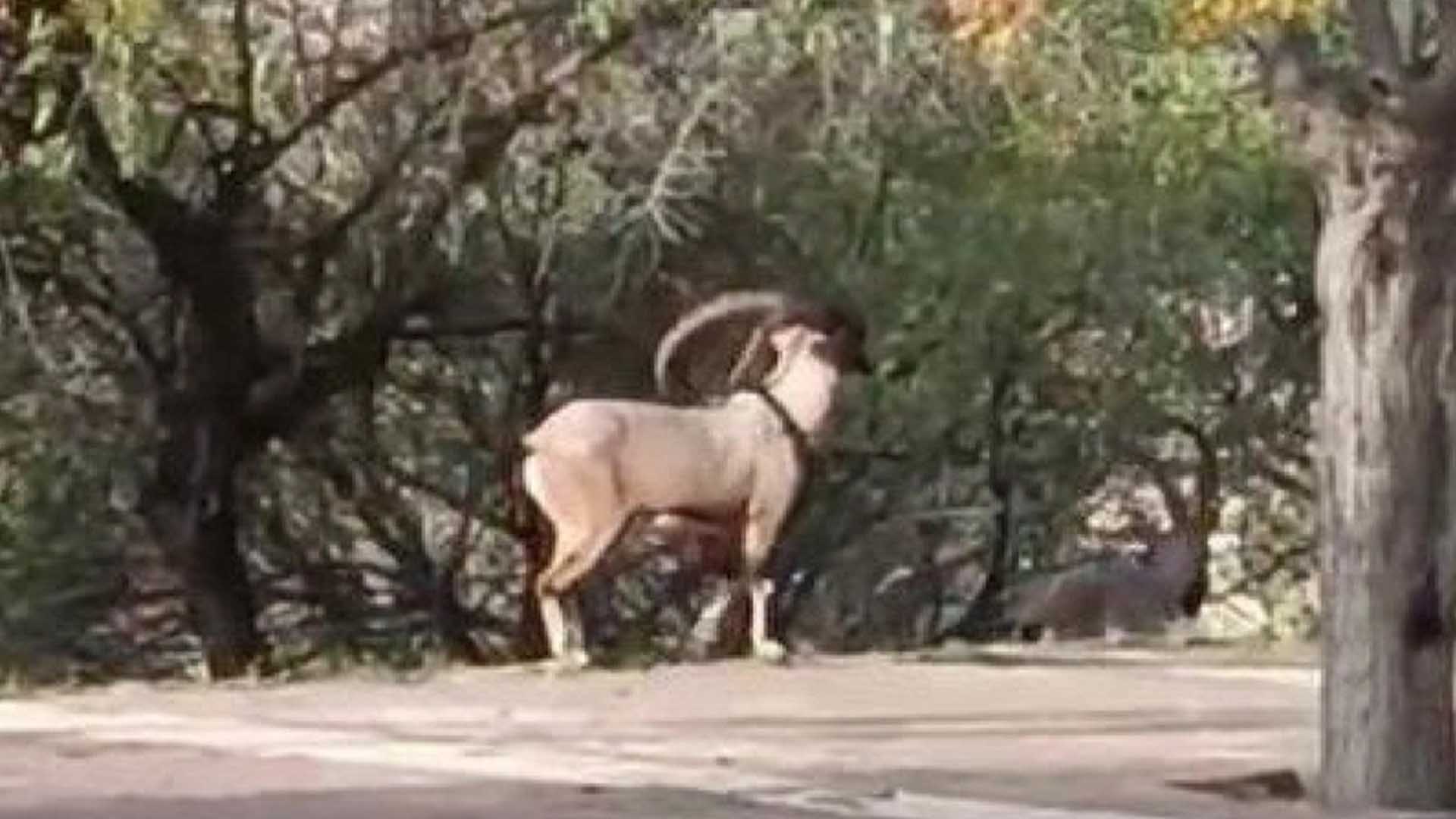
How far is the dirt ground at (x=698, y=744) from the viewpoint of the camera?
46.8 ft

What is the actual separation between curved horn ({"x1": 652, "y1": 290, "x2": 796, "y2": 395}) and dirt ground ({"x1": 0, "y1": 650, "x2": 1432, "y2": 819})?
1746mm

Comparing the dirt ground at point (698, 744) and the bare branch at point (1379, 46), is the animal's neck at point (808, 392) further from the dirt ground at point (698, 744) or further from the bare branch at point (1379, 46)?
the bare branch at point (1379, 46)

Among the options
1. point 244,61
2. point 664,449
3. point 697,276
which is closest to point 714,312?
point 664,449

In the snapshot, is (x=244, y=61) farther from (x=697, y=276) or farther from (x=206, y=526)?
(x=697, y=276)

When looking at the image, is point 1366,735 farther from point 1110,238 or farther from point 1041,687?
point 1110,238

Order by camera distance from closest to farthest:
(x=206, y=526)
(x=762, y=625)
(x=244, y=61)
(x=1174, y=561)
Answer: (x=762, y=625), (x=244, y=61), (x=206, y=526), (x=1174, y=561)

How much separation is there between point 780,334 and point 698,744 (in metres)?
4.46

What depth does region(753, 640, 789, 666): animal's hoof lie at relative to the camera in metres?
20.4

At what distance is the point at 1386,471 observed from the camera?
1489 centimetres

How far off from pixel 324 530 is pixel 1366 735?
13.2m

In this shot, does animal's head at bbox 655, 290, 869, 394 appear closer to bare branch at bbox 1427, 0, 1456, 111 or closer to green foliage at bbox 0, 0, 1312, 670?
green foliage at bbox 0, 0, 1312, 670

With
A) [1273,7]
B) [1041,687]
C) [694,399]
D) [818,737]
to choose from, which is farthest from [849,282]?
[1273,7]

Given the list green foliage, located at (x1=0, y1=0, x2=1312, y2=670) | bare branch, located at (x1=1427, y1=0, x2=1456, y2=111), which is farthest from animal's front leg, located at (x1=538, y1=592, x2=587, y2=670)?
bare branch, located at (x1=1427, y1=0, x2=1456, y2=111)

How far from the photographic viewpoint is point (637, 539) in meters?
20.9
